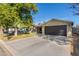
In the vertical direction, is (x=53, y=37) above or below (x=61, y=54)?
above

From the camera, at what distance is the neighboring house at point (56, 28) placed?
16.1ft

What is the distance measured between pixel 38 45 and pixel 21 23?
0.70m

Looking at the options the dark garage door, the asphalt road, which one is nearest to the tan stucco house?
the dark garage door

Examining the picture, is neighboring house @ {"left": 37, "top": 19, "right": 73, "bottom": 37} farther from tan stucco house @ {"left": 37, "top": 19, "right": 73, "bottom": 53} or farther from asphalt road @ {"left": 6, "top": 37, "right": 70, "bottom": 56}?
asphalt road @ {"left": 6, "top": 37, "right": 70, "bottom": 56}

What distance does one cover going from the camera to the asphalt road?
486cm

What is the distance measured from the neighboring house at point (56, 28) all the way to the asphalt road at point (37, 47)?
0.24 meters

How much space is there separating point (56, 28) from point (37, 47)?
668 millimetres

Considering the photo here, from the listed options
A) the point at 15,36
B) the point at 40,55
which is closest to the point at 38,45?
the point at 40,55

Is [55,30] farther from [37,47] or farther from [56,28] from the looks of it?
[37,47]

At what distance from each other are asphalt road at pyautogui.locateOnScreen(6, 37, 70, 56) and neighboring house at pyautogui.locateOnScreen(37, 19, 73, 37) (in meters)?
0.24

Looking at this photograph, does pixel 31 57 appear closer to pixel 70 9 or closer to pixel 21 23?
pixel 21 23

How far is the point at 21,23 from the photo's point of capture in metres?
5.12

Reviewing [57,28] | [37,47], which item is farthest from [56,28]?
[37,47]

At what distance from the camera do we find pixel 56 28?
5090mm
